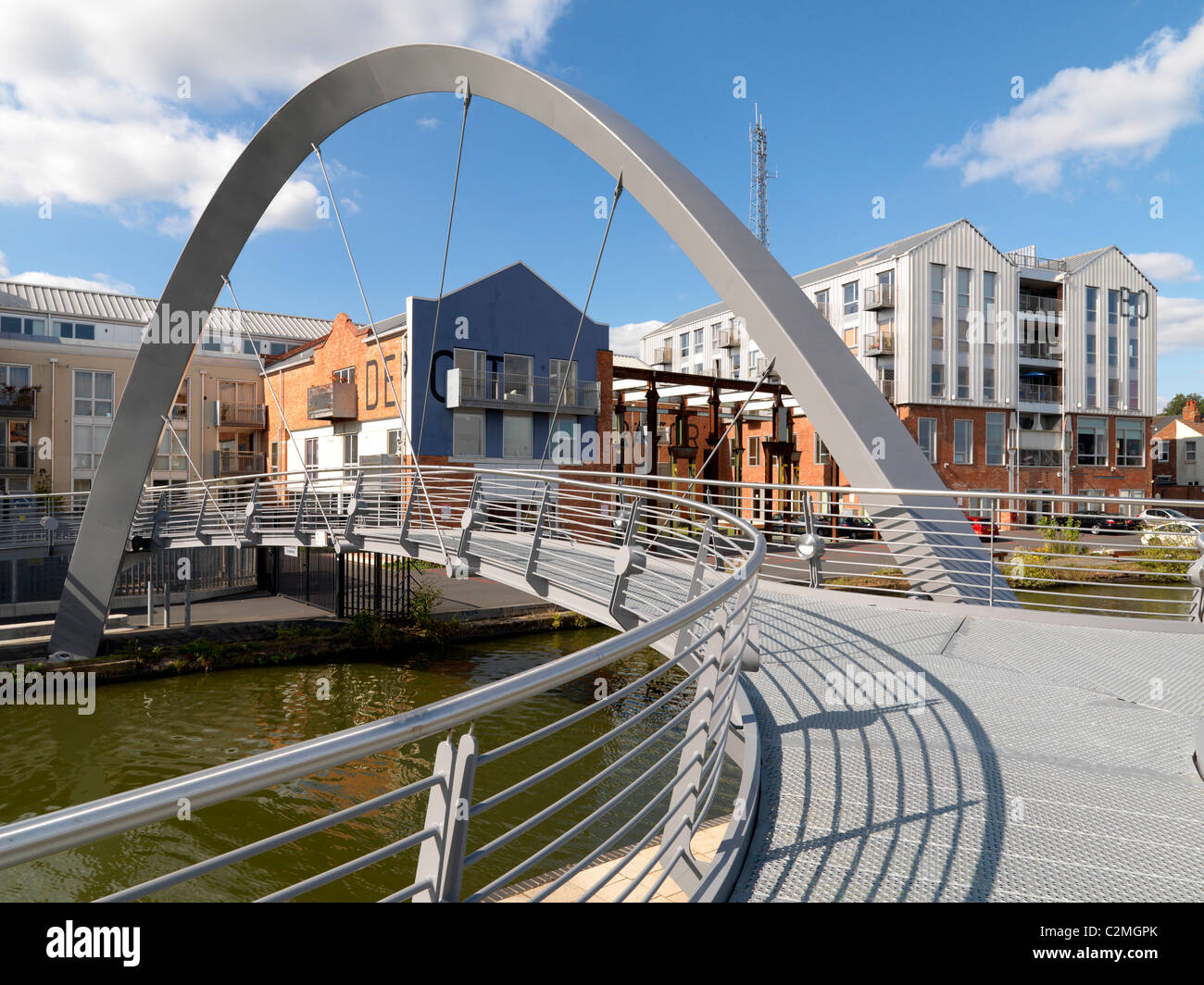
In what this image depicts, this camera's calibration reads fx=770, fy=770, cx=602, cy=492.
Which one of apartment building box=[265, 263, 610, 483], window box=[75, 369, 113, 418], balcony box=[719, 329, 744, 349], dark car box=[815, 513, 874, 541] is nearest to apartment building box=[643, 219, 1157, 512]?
balcony box=[719, 329, 744, 349]

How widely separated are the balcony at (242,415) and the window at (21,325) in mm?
9671

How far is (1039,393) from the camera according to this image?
136 feet

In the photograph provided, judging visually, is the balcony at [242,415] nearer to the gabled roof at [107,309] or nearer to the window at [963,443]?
the gabled roof at [107,309]

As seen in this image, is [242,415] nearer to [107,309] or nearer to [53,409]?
[53,409]

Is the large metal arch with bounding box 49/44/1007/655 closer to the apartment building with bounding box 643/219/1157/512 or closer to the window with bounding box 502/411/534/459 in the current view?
the window with bounding box 502/411/534/459

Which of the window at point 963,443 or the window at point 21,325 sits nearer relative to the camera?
the window at point 21,325

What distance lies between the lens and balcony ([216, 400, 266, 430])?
38000mm

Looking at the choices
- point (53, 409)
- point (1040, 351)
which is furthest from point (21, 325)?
point (1040, 351)

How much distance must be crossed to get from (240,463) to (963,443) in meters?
37.1

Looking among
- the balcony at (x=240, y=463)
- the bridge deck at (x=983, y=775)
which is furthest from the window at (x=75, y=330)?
the bridge deck at (x=983, y=775)

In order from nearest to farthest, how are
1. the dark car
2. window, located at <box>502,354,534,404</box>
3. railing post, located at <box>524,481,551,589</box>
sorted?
1. railing post, located at <box>524,481,551,589</box>
2. the dark car
3. window, located at <box>502,354,534,404</box>

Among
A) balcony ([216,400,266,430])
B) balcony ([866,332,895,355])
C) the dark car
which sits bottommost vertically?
the dark car

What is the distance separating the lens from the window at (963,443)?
128 ft

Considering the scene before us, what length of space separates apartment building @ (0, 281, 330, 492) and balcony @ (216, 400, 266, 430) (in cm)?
5
